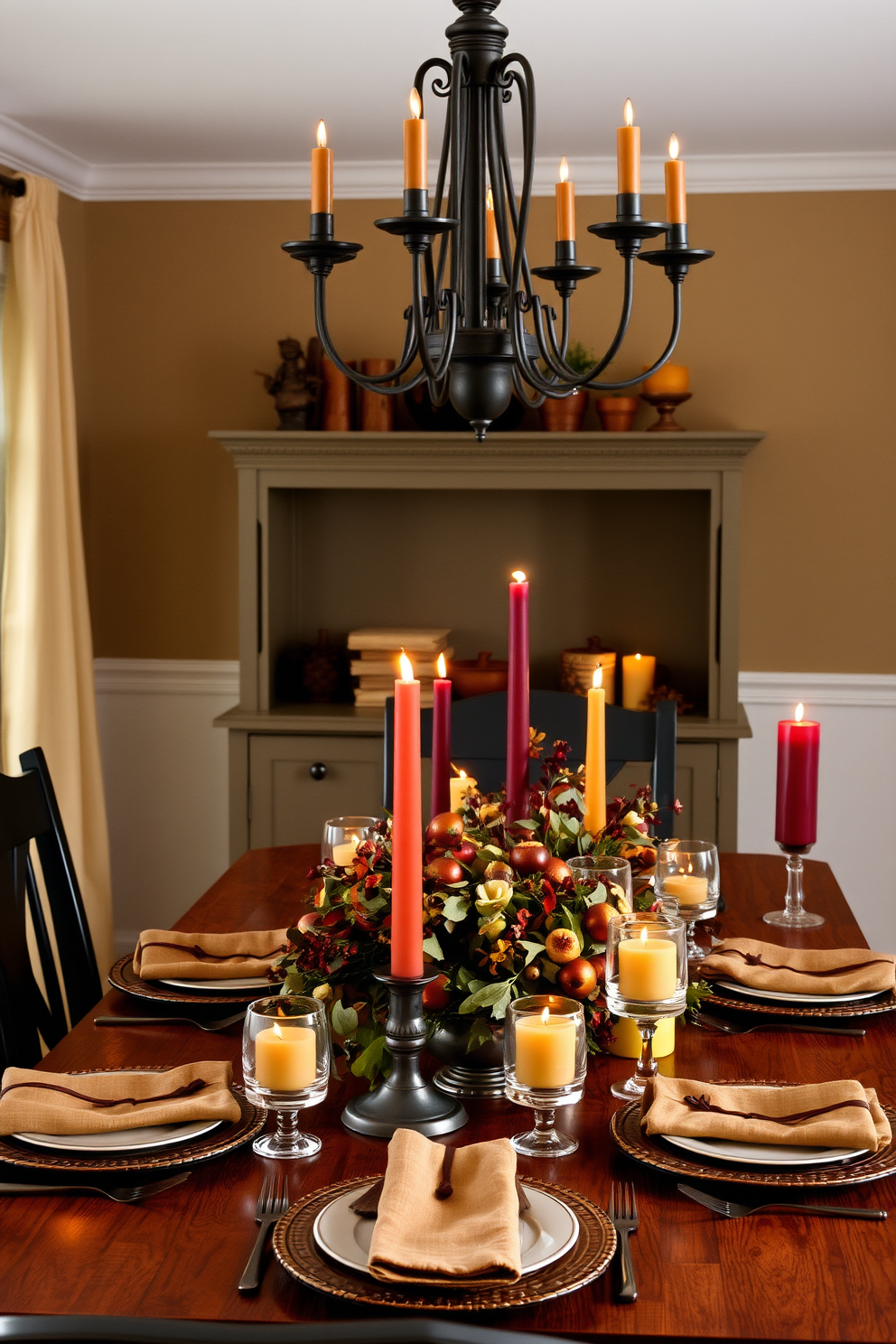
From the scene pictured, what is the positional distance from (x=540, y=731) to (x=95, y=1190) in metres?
1.43

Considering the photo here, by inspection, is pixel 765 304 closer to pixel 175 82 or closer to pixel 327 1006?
pixel 175 82

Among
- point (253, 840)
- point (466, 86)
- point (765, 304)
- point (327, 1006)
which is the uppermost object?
point (765, 304)

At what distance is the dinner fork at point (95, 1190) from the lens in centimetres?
112

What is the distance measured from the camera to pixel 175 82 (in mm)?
3033

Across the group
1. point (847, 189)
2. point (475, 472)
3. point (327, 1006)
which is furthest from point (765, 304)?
point (327, 1006)

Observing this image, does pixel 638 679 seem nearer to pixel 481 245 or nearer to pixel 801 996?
pixel 801 996

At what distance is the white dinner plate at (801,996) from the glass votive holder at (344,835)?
1.72 feet

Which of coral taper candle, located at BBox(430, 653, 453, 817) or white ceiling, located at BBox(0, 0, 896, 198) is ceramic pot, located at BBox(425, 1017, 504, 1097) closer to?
coral taper candle, located at BBox(430, 653, 453, 817)

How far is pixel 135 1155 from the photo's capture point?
46.2 inches

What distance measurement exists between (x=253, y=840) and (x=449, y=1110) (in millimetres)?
2265

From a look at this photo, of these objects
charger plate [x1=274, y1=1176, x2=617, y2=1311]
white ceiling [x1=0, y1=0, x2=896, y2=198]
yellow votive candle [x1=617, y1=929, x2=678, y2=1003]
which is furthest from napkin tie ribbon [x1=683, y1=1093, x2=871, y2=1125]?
white ceiling [x1=0, y1=0, x2=896, y2=198]

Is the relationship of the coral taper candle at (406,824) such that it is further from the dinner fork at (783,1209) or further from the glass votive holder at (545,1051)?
the dinner fork at (783,1209)

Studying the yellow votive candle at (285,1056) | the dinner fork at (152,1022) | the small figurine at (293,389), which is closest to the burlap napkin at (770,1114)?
the yellow votive candle at (285,1056)

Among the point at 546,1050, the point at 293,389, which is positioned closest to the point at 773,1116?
the point at 546,1050
